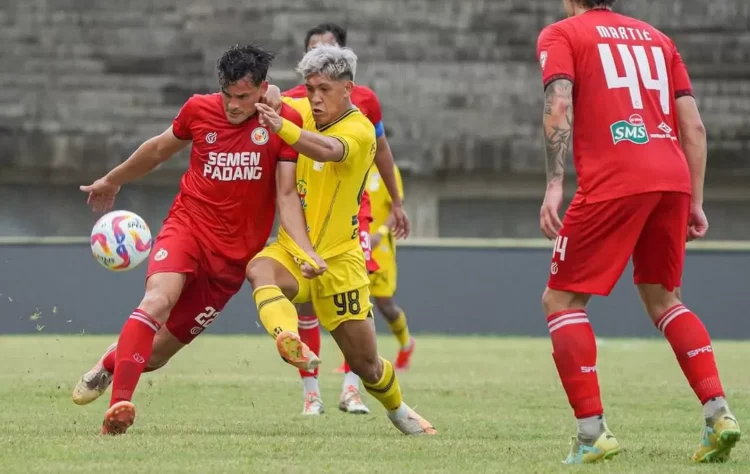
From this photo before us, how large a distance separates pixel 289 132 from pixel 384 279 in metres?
6.05

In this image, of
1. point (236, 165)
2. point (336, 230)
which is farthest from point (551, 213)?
point (236, 165)

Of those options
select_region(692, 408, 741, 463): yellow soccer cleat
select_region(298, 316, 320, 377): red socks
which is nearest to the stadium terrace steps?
select_region(298, 316, 320, 377): red socks

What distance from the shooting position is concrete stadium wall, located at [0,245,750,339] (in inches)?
754

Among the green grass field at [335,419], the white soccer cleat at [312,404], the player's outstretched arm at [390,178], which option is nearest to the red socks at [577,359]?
the green grass field at [335,419]

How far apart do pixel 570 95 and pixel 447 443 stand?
187 centimetres

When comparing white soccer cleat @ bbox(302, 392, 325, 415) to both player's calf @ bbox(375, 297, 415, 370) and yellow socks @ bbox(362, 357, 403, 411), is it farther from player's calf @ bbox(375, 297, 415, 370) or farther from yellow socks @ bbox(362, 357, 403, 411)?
player's calf @ bbox(375, 297, 415, 370)

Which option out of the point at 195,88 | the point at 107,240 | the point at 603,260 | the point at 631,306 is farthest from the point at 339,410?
the point at 195,88

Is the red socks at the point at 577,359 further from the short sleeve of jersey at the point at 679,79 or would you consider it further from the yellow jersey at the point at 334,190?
the yellow jersey at the point at 334,190

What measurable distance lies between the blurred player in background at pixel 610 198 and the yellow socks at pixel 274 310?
1339mm

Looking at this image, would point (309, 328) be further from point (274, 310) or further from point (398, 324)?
point (398, 324)

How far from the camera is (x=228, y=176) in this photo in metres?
7.41

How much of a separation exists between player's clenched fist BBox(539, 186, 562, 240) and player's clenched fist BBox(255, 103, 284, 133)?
1515 millimetres

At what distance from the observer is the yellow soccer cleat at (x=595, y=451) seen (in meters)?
5.93

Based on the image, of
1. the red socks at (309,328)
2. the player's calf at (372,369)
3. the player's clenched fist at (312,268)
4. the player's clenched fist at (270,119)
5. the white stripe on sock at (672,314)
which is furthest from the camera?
the red socks at (309,328)
